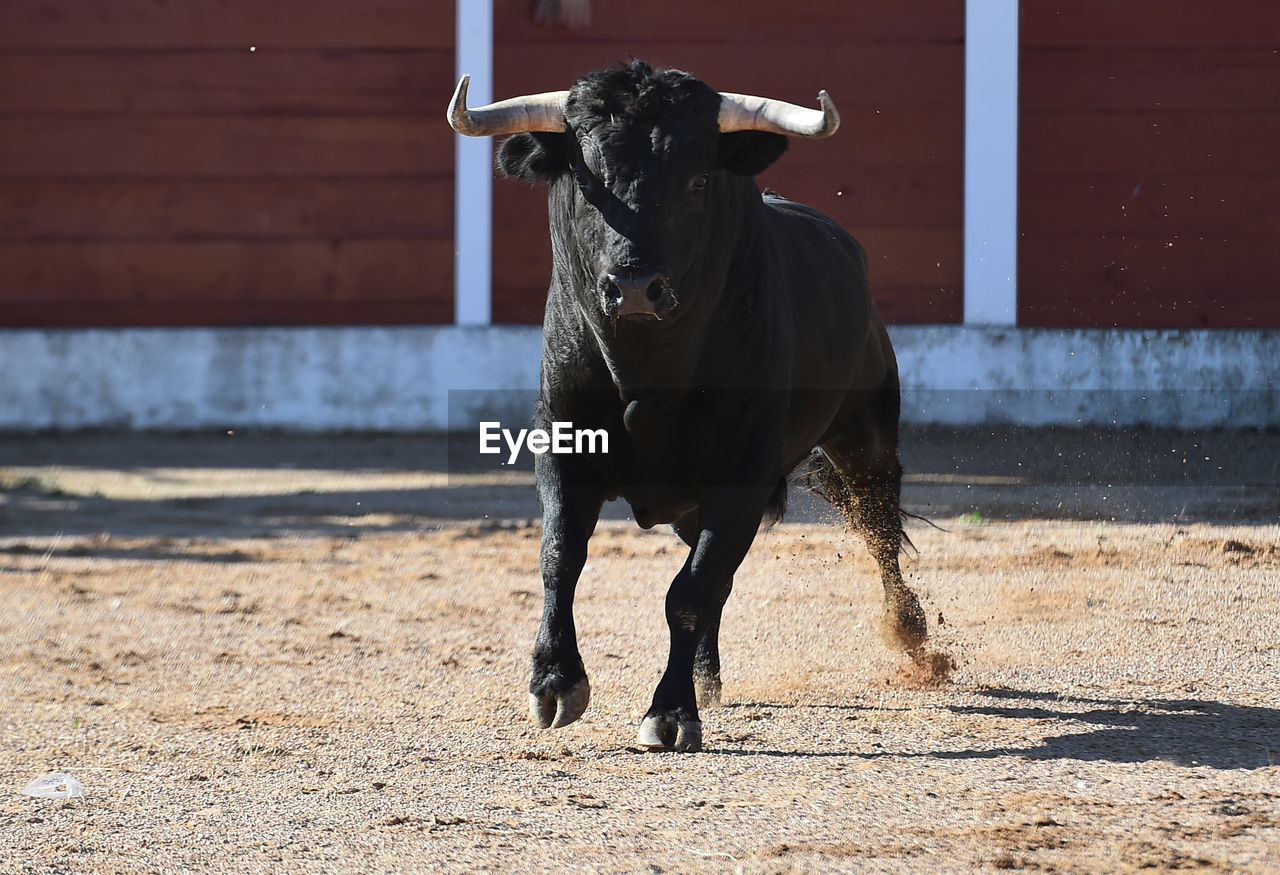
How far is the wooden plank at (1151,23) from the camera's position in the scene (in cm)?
1041

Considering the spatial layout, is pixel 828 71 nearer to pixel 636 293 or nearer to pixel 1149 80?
pixel 1149 80

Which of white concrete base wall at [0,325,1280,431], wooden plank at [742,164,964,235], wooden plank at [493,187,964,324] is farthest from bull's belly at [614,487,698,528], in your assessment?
wooden plank at [742,164,964,235]

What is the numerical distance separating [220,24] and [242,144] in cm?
75

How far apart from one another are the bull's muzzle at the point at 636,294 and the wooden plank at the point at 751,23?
7213 mm

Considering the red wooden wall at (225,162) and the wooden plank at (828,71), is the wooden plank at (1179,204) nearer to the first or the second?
the wooden plank at (828,71)

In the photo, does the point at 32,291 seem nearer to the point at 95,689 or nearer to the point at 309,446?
the point at 309,446

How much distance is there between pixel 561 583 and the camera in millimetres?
3828

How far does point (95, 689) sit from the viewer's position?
4.49 m

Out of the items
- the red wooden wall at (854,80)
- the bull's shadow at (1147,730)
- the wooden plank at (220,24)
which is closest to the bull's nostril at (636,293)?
the bull's shadow at (1147,730)

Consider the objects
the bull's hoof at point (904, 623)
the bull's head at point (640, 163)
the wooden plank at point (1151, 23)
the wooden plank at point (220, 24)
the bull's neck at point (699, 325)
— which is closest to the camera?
the bull's head at point (640, 163)

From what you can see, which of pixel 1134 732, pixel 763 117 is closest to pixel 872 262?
pixel 763 117

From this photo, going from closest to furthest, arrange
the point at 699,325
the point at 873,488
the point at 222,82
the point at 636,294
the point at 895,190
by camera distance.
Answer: the point at 636,294 < the point at 699,325 < the point at 873,488 < the point at 895,190 < the point at 222,82

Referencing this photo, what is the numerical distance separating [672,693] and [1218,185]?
7.86 metres

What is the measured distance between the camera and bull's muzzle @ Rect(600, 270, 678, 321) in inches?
139
